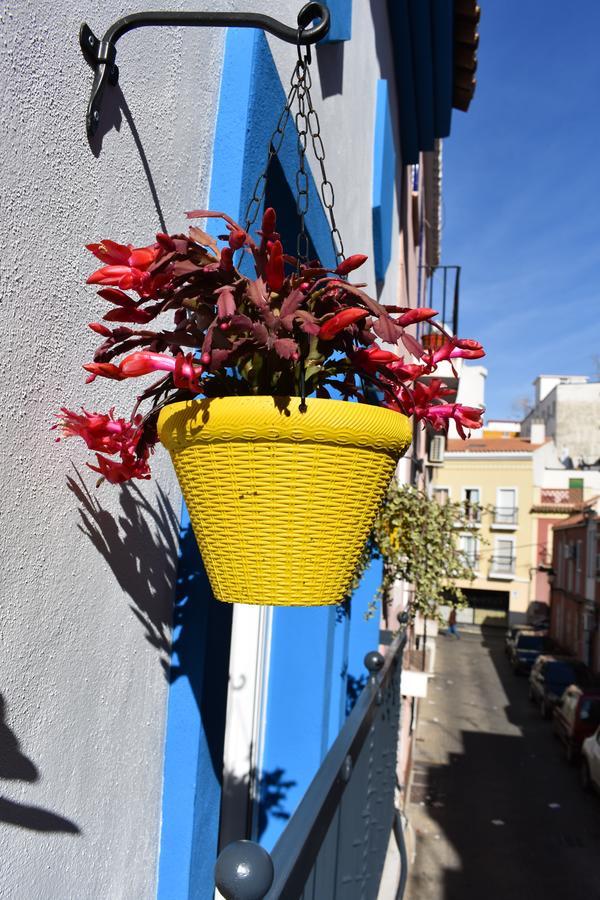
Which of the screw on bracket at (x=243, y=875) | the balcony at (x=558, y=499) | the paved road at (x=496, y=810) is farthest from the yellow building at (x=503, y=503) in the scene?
the screw on bracket at (x=243, y=875)

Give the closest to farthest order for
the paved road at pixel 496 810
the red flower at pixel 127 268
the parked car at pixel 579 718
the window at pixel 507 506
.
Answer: the red flower at pixel 127 268, the paved road at pixel 496 810, the parked car at pixel 579 718, the window at pixel 507 506

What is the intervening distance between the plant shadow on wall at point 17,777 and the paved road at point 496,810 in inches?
391

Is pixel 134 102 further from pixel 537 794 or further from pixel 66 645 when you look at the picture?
pixel 537 794

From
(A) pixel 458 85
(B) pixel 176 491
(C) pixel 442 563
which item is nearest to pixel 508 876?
(C) pixel 442 563

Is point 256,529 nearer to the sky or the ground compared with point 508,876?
nearer to the sky

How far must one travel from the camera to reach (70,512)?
1.31 m

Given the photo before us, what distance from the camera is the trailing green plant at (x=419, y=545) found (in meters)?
4.59

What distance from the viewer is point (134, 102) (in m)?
1.51

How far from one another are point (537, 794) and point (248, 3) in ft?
49.5

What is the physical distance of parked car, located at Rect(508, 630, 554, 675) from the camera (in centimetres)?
2608

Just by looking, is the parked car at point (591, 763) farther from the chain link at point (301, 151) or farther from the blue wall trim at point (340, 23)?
the chain link at point (301, 151)

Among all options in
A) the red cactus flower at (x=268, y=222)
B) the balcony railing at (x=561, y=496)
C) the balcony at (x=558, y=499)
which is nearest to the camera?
the red cactus flower at (x=268, y=222)

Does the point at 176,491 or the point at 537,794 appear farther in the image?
the point at 537,794

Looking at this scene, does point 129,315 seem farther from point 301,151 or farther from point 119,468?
point 301,151
